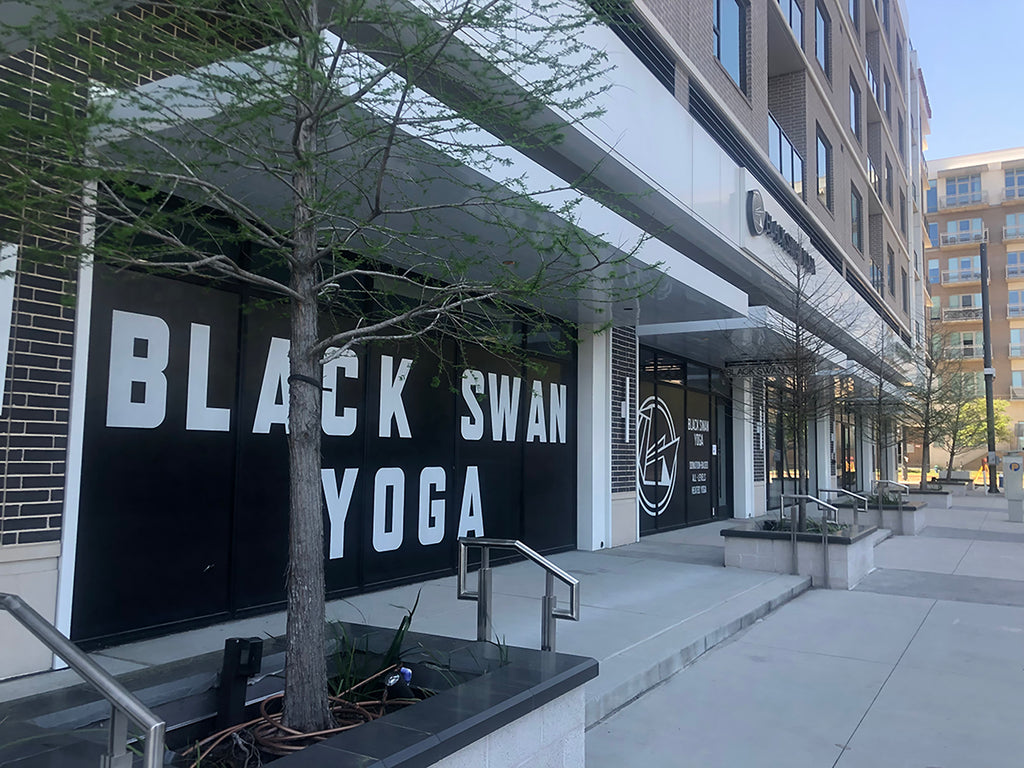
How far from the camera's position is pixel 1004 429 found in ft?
175

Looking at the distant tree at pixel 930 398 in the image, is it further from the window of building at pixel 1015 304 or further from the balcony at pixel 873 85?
the window of building at pixel 1015 304

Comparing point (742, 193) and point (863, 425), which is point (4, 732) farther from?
point (863, 425)

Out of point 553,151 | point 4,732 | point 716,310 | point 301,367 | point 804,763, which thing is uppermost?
point 553,151

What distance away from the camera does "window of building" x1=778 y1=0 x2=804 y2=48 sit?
62.0 ft

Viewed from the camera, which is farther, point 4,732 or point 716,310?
point 716,310

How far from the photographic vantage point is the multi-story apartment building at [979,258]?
60.3 m

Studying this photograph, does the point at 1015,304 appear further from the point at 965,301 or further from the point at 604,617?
the point at 604,617

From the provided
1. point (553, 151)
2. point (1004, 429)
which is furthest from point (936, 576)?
point (1004, 429)

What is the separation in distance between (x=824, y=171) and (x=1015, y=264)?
4784 cm

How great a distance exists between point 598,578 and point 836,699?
4254 millimetres

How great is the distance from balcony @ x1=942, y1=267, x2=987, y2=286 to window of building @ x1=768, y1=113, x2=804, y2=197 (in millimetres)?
49079

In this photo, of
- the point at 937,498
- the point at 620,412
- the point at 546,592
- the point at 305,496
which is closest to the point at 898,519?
the point at 620,412

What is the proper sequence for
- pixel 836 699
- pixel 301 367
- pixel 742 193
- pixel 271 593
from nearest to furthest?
1. pixel 301 367
2. pixel 836 699
3. pixel 271 593
4. pixel 742 193

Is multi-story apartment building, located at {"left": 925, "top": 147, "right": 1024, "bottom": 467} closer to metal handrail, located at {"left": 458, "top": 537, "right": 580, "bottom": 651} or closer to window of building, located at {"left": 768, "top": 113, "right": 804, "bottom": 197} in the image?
window of building, located at {"left": 768, "top": 113, "right": 804, "bottom": 197}
